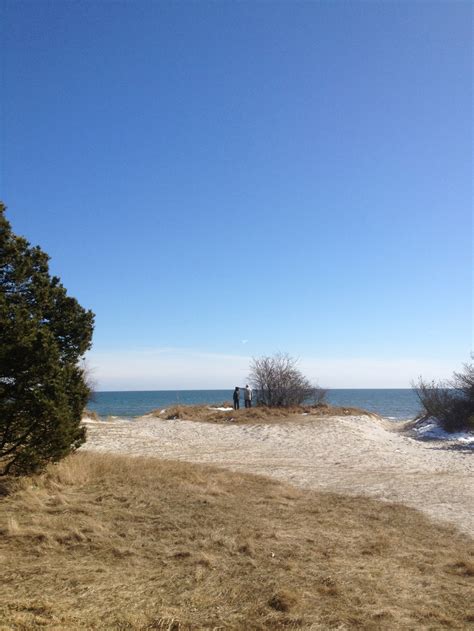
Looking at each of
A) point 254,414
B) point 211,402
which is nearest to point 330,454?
point 254,414

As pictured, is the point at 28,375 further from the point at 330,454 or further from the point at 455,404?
the point at 455,404

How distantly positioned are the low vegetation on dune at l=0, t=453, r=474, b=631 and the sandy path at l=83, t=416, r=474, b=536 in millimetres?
1729

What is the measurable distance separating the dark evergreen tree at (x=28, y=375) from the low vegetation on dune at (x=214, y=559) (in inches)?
32.5

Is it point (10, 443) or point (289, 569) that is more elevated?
point (10, 443)

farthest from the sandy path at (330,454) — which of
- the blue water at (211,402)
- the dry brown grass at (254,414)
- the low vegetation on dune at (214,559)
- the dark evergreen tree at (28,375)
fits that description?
the blue water at (211,402)

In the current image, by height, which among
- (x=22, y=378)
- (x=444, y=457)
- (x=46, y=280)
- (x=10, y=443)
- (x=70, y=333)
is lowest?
(x=444, y=457)

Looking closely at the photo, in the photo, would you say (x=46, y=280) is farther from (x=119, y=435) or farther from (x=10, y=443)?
(x=119, y=435)

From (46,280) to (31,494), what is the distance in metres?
3.98

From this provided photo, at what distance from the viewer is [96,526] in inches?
307

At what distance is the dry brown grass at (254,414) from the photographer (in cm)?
2797

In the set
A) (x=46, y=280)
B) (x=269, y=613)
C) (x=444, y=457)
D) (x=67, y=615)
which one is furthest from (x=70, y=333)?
(x=444, y=457)

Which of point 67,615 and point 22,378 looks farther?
point 22,378

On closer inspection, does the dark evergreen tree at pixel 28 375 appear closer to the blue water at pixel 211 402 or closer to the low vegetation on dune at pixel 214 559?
the low vegetation on dune at pixel 214 559

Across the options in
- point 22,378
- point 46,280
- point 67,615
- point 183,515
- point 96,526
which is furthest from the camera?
point 46,280
